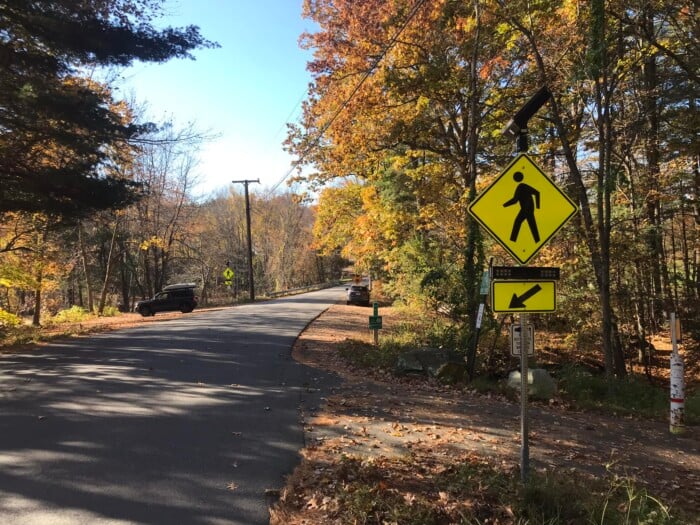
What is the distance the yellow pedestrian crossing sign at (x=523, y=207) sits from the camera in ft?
14.2

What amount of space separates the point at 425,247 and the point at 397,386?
1320 cm

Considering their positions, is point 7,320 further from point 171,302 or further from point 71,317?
point 171,302

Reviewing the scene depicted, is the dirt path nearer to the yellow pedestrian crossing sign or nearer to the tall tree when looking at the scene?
the yellow pedestrian crossing sign

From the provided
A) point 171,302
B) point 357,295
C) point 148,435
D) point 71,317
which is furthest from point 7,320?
point 357,295

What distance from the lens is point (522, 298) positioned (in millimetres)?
4242

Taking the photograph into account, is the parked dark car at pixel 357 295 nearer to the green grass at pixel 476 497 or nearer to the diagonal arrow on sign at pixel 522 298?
the green grass at pixel 476 497

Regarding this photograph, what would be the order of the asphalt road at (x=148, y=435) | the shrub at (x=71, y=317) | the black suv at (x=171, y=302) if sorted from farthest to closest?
the black suv at (x=171, y=302) < the shrub at (x=71, y=317) < the asphalt road at (x=148, y=435)

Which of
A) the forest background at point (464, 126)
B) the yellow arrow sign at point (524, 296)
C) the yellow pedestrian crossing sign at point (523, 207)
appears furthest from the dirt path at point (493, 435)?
the forest background at point (464, 126)

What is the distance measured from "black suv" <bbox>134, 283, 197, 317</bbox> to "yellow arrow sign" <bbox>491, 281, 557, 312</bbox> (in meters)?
25.9

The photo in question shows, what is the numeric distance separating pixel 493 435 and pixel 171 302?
2438cm

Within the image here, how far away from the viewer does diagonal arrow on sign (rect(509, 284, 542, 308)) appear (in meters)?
4.23

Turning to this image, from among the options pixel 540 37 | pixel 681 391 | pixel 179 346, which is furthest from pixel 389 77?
pixel 681 391

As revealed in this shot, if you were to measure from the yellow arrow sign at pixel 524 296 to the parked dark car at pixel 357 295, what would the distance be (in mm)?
29882

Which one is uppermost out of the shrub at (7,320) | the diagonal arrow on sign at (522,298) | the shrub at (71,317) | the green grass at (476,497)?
the diagonal arrow on sign at (522,298)
